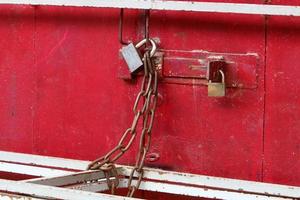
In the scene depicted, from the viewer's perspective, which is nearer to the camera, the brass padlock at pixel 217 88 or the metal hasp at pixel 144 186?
the metal hasp at pixel 144 186

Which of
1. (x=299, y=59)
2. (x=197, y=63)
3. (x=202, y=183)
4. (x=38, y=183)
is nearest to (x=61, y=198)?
(x=38, y=183)

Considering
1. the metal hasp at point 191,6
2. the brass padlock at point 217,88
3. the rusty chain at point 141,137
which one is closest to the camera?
the metal hasp at point 191,6

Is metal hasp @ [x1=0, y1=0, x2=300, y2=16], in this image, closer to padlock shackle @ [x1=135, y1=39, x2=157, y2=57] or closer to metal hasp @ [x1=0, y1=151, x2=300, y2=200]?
padlock shackle @ [x1=135, y1=39, x2=157, y2=57]

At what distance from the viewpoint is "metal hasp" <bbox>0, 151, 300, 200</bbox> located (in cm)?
315

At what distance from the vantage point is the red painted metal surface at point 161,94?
3.47 metres

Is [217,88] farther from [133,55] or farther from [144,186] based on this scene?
[144,186]

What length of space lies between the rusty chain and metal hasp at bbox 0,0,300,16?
0.23m

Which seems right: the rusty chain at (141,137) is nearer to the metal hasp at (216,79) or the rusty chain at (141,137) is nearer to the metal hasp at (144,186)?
the metal hasp at (144,186)

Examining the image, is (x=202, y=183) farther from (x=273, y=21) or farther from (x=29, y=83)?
(x=29, y=83)

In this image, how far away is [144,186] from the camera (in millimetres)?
3604

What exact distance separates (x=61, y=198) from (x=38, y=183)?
197 mm

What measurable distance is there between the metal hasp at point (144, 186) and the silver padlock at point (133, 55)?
481 mm

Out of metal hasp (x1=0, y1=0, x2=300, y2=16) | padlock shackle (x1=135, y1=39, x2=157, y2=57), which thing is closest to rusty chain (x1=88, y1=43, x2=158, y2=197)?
padlock shackle (x1=135, y1=39, x2=157, y2=57)

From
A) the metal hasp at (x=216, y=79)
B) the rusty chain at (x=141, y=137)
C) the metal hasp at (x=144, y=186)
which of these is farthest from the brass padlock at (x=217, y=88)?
the metal hasp at (x=144, y=186)
